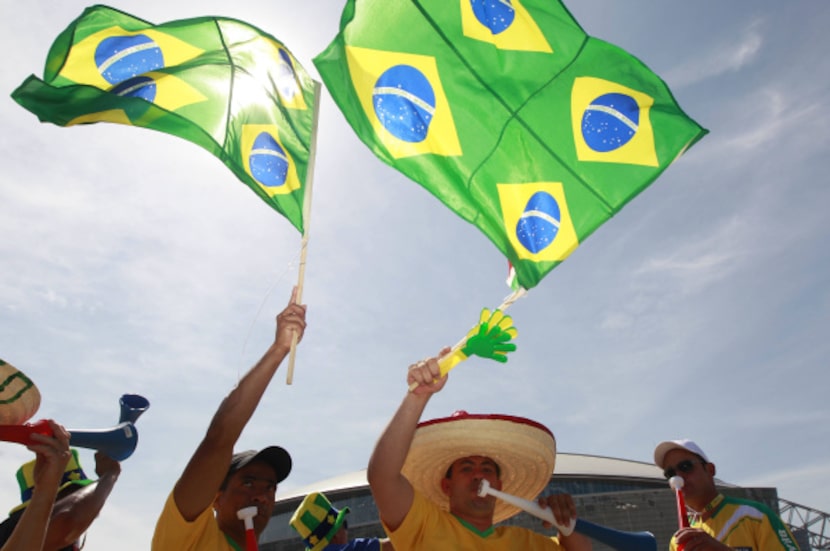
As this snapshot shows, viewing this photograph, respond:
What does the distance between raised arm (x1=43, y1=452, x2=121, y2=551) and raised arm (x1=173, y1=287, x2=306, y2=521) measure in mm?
889

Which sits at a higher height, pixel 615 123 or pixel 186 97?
pixel 615 123

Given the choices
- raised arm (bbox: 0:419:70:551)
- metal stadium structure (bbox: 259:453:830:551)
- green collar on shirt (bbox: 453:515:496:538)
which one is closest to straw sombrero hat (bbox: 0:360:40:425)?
raised arm (bbox: 0:419:70:551)

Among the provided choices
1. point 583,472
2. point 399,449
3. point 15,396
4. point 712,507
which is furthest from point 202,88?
point 583,472

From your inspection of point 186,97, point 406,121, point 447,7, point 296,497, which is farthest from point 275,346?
point 296,497

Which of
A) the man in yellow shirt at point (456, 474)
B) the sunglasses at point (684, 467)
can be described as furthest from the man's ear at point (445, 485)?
the sunglasses at point (684, 467)

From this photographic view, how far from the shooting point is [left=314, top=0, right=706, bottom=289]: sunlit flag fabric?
12.7 ft

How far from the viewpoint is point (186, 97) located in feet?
13.4

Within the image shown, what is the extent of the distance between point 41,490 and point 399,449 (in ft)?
4.92

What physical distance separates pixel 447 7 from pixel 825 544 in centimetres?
4163

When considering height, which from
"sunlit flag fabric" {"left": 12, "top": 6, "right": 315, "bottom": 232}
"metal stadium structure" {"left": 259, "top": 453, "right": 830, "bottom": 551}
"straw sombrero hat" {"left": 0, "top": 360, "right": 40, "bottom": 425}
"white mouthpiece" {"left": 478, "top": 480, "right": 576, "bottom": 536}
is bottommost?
"straw sombrero hat" {"left": 0, "top": 360, "right": 40, "bottom": 425}

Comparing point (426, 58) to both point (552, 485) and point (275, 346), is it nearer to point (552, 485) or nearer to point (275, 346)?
point (275, 346)

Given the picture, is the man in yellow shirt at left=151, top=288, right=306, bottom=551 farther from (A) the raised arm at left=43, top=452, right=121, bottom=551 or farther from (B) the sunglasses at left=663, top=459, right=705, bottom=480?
(B) the sunglasses at left=663, top=459, right=705, bottom=480

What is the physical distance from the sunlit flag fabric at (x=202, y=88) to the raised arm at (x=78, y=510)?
1770mm

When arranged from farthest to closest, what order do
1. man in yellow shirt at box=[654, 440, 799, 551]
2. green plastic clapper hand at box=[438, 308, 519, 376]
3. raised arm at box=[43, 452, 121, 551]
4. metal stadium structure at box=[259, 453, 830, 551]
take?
metal stadium structure at box=[259, 453, 830, 551] < man in yellow shirt at box=[654, 440, 799, 551] < raised arm at box=[43, 452, 121, 551] < green plastic clapper hand at box=[438, 308, 519, 376]
